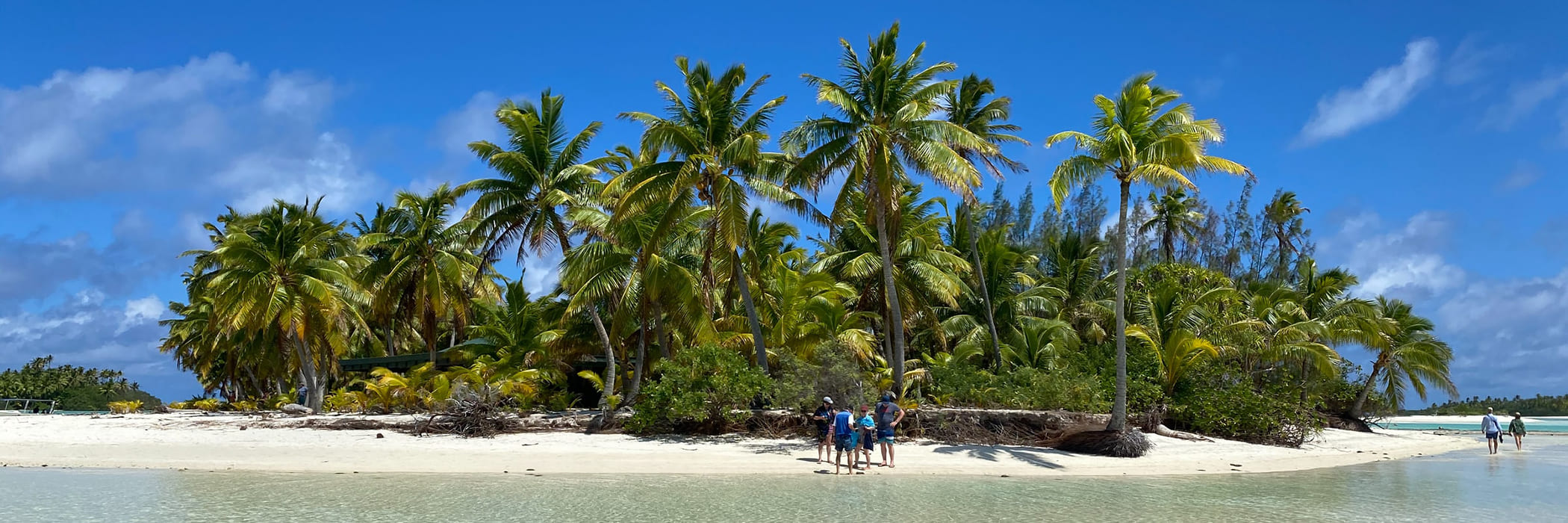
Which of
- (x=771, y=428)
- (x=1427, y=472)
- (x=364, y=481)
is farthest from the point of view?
(x=771, y=428)

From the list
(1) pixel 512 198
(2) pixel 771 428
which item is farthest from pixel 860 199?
(1) pixel 512 198

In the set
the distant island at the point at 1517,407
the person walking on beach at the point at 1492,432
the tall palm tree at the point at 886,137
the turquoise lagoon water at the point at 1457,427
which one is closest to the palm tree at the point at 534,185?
the tall palm tree at the point at 886,137

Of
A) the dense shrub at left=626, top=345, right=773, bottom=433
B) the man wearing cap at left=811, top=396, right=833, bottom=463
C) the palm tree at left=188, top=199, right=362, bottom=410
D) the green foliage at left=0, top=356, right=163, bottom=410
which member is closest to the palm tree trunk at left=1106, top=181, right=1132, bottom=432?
the man wearing cap at left=811, top=396, right=833, bottom=463

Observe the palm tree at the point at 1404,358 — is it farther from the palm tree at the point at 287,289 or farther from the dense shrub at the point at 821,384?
the palm tree at the point at 287,289

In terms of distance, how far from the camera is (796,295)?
25.0m

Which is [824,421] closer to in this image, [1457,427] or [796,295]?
[796,295]

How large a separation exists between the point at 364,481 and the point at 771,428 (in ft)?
28.1

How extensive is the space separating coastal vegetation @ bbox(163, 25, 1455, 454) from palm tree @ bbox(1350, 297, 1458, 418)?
9 cm

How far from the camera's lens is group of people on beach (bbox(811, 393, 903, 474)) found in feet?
52.0

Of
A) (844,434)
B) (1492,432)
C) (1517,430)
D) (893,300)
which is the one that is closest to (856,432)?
(844,434)

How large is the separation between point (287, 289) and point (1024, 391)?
2097 cm

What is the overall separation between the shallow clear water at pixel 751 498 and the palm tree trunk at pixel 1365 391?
17.4m

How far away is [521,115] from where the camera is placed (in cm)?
2612

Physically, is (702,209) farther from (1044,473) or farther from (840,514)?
(840,514)
